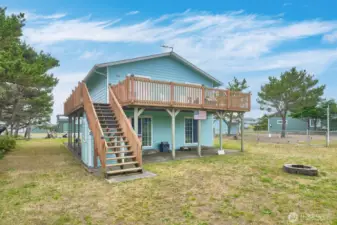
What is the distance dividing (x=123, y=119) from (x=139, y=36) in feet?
44.7

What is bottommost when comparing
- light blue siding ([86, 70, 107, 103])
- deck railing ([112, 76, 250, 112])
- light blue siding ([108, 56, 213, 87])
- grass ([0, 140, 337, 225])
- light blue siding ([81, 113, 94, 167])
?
grass ([0, 140, 337, 225])

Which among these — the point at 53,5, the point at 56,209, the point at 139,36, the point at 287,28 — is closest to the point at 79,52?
the point at 139,36

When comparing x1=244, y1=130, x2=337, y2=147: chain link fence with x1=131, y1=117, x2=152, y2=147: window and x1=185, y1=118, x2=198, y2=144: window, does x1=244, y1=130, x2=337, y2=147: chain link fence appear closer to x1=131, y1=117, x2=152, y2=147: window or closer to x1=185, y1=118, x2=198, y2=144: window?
x1=185, y1=118, x2=198, y2=144: window

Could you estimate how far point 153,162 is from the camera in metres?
9.69

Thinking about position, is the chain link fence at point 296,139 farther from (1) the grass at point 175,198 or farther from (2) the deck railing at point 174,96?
(1) the grass at point 175,198

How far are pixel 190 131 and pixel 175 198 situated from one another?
32.2ft

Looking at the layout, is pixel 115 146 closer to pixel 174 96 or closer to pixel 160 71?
pixel 174 96

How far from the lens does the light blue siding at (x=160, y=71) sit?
11.8 m

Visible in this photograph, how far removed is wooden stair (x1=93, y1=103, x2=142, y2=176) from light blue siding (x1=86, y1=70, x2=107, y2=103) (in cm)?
218

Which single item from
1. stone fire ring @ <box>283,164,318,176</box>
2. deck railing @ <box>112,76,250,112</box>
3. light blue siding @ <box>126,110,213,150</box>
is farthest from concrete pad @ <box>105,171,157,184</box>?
light blue siding @ <box>126,110,213,150</box>

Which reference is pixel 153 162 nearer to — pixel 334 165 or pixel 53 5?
pixel 334 165

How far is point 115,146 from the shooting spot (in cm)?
770

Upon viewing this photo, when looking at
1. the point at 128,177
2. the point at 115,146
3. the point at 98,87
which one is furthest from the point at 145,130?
the point at 128,177

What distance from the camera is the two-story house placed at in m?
8.09
